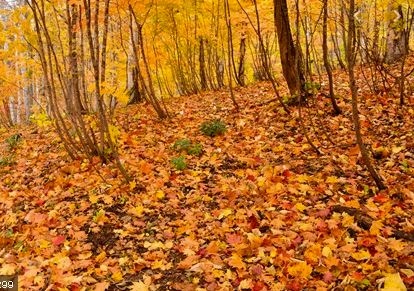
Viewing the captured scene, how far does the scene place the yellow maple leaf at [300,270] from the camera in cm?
340

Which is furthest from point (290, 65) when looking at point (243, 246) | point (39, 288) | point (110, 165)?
point (39, 288)

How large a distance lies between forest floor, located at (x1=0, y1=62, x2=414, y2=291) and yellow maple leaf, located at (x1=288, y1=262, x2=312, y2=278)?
12 millimetres

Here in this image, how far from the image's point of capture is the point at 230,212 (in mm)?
4707

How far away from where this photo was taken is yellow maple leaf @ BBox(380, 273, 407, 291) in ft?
9.56

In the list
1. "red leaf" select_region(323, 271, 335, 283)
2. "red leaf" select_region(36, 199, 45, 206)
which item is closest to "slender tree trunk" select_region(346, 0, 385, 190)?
"red leaf" select_region(323, 271, 335, 283)

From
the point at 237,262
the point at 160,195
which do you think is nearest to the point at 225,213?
the point at 237,262

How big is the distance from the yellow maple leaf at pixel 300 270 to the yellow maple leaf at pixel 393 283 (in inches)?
25.9

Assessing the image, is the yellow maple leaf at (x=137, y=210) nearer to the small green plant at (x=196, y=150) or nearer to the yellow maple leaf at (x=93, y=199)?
the yellow maple leaf at (x=93, y=199)

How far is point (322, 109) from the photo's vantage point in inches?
298

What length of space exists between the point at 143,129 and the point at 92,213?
362 centimetres

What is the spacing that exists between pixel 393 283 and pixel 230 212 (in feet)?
7.01

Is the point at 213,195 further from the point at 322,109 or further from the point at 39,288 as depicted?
the point at 322,109

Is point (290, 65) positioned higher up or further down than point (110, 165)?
higher up

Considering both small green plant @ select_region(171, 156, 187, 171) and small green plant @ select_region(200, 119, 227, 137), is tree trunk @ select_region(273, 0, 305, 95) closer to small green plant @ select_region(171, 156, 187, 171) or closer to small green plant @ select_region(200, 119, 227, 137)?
small green plant @ select_region(200, 119, 227, 137)
